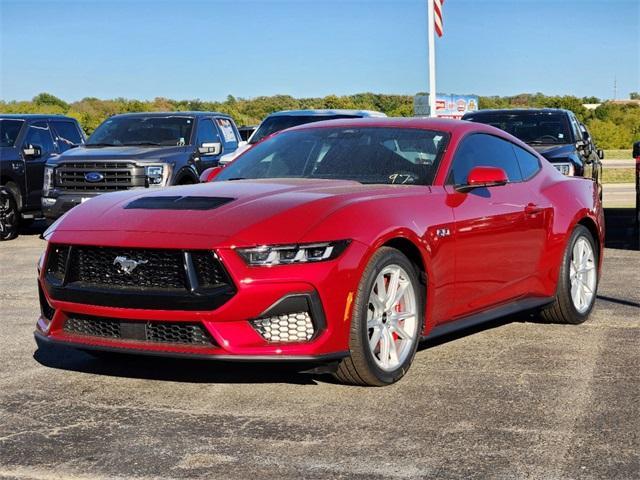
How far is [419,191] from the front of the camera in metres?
6.49

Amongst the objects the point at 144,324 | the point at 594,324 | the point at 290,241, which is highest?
the point at 290,241

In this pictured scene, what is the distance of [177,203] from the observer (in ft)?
19.8

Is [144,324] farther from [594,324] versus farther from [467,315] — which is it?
[594,324]

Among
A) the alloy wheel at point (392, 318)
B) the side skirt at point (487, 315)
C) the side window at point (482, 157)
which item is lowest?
the side skirt at point (487, 315)

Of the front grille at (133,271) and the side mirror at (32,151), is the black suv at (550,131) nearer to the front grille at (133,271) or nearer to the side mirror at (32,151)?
the side mirror at (32,151)

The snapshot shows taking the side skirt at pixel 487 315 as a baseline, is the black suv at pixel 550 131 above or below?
above

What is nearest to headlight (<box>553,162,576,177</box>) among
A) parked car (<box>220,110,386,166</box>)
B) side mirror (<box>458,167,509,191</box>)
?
parked car (<box>220,110,386,166</box>)

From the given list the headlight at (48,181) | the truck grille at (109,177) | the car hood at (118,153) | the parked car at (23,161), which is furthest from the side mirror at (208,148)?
the parked car at (23,161)

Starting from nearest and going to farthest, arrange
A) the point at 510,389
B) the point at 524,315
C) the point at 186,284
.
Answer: the point at 186,284
the point at 510,389
the point at 524,315

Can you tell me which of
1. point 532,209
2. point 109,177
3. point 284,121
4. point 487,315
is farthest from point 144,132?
point 487,315

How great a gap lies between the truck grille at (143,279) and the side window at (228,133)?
1136 centimetres

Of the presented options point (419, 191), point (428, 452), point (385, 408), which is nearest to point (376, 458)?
point (428, 452)

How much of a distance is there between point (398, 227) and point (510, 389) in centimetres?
104

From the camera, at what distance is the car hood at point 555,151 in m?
14.5
